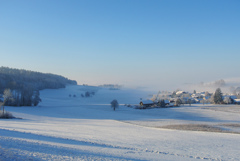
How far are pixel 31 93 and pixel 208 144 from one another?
70584mm

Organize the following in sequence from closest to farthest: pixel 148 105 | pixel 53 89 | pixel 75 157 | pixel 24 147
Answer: pixel 75 157, pixel 24 147, pixel 148 105, pixel 53 89

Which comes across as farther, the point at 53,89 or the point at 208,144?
the point at 53,89

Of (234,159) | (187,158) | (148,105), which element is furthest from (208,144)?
(148,105)

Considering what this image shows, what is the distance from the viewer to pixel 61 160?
421 inches

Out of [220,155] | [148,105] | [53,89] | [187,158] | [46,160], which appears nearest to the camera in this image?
[46,160]

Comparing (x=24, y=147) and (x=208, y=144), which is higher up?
(x=24, y=147)

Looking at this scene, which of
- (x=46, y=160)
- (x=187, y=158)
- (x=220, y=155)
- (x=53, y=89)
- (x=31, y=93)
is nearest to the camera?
(x=46, y=160)

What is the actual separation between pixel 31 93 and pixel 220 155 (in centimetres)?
7317

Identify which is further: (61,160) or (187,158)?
(187,158)

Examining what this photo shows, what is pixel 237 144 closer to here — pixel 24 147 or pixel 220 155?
pixel 220 155

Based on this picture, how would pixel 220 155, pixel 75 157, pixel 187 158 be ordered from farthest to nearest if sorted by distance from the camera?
pixel 220 155, pixel 187 158, pixel 75 157

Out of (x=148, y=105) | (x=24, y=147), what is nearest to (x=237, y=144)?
(x=24, y=147)

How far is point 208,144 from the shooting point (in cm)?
1973

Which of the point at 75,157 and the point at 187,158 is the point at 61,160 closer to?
the point at 75,157
